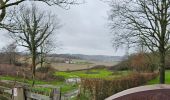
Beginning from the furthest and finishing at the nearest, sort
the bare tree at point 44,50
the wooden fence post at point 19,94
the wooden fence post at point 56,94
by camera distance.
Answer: the bare tree at point 44,50 → the wooden fence post at point 19,94 → the wooden fence post at point 56,94

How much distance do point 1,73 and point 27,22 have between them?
8.45 m

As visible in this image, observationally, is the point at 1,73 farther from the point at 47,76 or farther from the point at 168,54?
the point at 168,54

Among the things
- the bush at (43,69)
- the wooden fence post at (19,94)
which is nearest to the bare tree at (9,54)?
Result: the bush at (43,69)

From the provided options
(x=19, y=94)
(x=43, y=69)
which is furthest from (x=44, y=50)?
(x=19, y=94)

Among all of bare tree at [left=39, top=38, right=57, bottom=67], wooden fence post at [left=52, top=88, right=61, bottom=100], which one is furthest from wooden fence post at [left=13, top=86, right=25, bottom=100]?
bare tree at [left=39, top=38, right=57, bottom=67]

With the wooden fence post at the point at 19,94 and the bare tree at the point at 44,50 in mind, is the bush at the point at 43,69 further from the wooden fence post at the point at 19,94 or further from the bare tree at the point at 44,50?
the wooden fence post at the point at 19,94

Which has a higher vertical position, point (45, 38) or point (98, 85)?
point (45, 38)

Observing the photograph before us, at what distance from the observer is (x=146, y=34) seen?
94.3 ft

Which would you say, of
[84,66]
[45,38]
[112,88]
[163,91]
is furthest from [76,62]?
[163,91]

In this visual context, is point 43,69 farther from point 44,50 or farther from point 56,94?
point 56,94

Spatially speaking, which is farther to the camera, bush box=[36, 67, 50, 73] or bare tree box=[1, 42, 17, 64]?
bare tree box=[1, 42, 17, 64]

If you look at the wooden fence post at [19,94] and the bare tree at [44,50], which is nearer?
the wooden fence post at [19,94]

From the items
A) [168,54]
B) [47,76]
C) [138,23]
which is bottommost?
[47,76]

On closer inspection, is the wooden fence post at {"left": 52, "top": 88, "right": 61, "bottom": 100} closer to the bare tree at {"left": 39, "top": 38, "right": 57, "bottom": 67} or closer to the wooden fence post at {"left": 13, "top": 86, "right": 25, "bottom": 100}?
the wooden fence post at {"left": 13, "top": 86, "right": 25, "bottom": 100}
